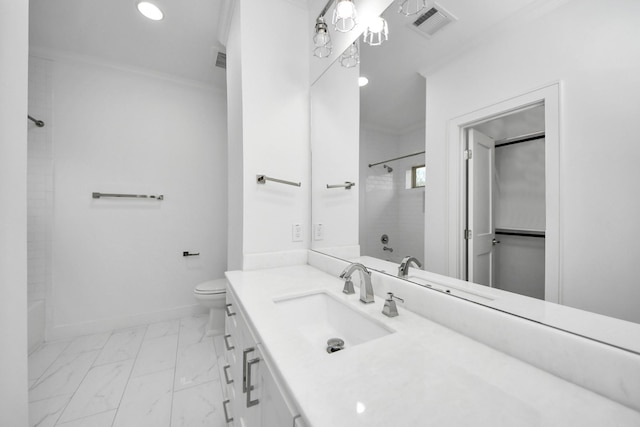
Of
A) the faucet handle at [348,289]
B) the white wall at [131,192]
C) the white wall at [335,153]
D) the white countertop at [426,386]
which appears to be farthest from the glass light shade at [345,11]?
the white wall at [131,192]

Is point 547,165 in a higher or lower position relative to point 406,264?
higher

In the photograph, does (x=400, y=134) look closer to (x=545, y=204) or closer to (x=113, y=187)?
(x=545, y=204)

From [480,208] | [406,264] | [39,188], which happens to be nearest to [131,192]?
[39,188]

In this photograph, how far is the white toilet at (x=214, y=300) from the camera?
2111 mm

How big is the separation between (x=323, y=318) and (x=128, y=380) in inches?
60.3

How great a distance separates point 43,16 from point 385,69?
8.13 ft

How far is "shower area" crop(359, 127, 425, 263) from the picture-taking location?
92 centimetres

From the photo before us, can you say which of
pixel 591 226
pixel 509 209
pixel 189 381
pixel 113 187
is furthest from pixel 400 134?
pixel 113 187

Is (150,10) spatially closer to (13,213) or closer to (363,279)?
(13,213)

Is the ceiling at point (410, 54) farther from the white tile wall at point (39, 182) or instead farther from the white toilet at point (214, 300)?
the white tile wall at point (39, 182)

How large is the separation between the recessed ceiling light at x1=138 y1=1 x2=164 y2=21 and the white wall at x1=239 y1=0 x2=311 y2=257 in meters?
0.61

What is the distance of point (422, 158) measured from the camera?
2.93 ft

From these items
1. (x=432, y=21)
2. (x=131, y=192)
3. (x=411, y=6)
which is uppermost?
(x=411, y=6)

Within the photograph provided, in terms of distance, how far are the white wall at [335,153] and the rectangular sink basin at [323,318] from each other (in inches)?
14.2
